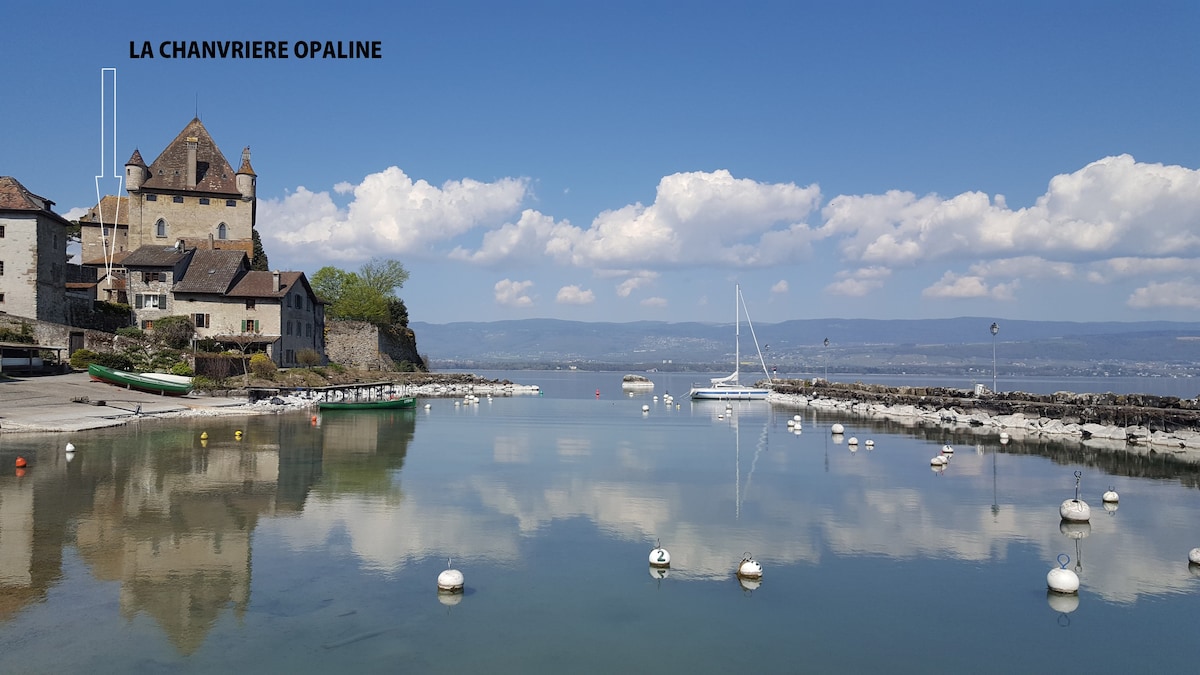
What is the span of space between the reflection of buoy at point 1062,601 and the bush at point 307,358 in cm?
6757

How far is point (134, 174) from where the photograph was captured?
7750cm

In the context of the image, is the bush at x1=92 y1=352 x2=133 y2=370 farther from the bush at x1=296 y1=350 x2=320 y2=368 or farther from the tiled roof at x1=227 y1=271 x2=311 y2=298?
the bush at x1=296 y1=350 x2=320 y2=368

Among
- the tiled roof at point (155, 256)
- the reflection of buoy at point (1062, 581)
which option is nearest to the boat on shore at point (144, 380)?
the tiled roof at point (155, 256)

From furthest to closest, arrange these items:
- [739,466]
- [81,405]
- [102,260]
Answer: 1. [102,260]
2. [81,405]
3. [739,466]

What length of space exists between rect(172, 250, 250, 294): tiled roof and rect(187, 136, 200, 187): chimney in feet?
35.4

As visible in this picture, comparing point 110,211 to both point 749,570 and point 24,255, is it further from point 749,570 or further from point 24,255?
point 749,570

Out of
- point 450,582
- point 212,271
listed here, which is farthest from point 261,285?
point 450,582

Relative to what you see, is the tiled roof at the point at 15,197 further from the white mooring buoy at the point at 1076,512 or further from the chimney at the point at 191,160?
the white mooring buoy at the point at 1076,512

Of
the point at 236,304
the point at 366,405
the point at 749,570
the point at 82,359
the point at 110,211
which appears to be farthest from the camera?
the point at 110,211

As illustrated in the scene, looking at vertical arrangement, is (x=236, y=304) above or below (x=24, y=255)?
below

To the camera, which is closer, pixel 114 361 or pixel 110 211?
pixel 114 361

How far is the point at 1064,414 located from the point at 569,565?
4911 centimetres

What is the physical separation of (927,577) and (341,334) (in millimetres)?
82410

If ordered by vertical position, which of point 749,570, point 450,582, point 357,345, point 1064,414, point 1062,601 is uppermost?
point 357,345
